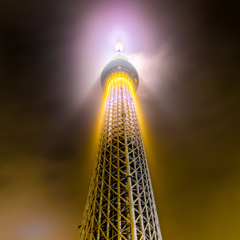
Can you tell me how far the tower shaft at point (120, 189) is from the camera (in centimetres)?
1352

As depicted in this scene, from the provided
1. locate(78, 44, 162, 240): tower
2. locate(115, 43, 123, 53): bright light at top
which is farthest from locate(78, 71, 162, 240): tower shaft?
locate(115, 43, 123, 53): bright light at top

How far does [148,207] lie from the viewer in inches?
612

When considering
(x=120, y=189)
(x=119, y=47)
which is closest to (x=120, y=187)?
(x=120, y=189)

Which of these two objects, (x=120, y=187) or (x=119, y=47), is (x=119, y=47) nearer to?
(x=119, y=47)

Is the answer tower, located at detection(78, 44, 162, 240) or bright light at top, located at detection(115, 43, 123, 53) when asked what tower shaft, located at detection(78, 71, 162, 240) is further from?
bright light at top, located at detection(115, 43, 123, 53)

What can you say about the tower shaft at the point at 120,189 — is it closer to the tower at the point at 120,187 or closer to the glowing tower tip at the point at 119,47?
the tower at the point at 120,187

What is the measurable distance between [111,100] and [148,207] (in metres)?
15.6

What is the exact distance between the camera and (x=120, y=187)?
53.2 ft

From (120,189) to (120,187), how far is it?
0.37m

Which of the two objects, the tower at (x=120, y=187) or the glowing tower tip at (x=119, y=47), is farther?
the glowing tower tip at (x=119, y=47)

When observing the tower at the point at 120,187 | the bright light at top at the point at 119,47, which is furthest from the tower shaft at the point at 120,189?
the bright light at top at the point at 119,47

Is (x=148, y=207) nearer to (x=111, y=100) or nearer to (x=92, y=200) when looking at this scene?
(x=92, y=200)

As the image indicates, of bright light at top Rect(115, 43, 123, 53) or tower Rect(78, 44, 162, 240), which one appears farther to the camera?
bright light at top Rect(115, 43, 123, 53)

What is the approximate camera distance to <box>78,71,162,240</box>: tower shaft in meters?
13.5
